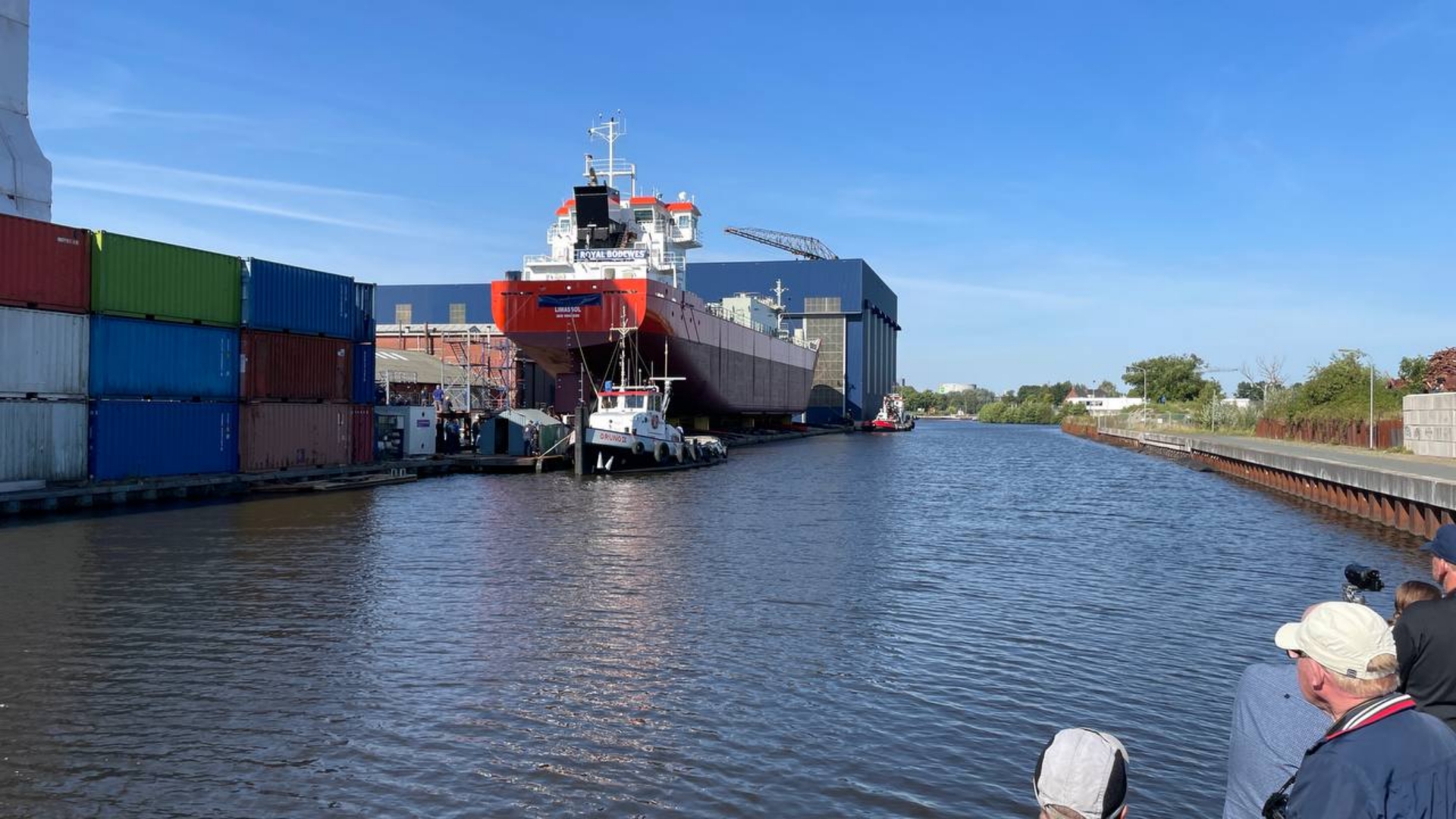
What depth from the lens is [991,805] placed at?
22.5ft

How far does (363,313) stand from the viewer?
32625mm

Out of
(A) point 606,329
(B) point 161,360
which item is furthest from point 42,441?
(A) point 606,329

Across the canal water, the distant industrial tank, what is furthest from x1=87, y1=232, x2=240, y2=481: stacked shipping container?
the distant industrial tank

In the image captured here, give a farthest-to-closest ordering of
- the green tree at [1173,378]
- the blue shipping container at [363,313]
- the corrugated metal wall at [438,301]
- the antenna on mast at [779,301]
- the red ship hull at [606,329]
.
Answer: the green tree at [1173,378]
the corrugated metal wall at [438,301]
the antenna on mast at [779,301]
the red ship hull at [606,329]
the blue shipping container at [363,313]

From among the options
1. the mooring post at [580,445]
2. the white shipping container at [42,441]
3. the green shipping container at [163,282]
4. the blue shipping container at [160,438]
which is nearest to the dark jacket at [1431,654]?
the white shipping container at [42,441]

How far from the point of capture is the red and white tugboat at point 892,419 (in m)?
96.6

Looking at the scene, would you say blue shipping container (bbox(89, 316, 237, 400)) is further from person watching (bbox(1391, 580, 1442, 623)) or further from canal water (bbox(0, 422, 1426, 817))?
person watching (bbox(1391, 580, 1442, 623))

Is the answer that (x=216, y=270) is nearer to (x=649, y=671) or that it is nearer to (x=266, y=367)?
(x=266, y=367)

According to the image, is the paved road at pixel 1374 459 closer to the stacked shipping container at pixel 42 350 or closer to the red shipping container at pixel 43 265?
the stacked shipping container at pixel 42 350

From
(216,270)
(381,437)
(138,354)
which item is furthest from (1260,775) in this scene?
(381,437)

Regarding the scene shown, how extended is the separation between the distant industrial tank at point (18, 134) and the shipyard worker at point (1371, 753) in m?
35.3

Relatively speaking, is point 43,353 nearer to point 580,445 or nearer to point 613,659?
point 580,445

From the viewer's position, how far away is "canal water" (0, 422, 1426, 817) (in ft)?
23.3

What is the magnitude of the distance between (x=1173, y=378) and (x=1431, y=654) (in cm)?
12540
